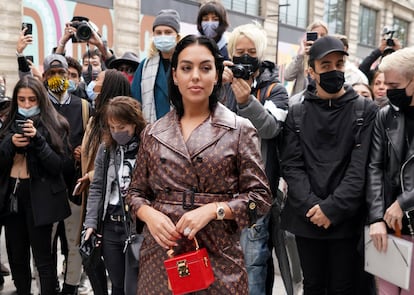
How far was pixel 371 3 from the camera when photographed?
27.2m

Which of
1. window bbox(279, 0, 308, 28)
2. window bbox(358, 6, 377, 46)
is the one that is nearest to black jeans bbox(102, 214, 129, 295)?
window bbox(279, 0, 308, 28)

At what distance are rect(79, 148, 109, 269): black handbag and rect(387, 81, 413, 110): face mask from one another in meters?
1.86

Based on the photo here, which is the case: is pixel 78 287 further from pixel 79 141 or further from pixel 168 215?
pixel 168 215

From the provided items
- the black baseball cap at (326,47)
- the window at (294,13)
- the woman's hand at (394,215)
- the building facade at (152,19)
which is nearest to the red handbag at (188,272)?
the woman's hand at (394,215)

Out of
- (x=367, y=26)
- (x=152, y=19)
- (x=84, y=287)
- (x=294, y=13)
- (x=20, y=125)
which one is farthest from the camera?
(x=367, y=26)

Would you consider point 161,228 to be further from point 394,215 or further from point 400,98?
point 400,98

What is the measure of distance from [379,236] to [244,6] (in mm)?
17829

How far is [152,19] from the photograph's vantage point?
14.7 m

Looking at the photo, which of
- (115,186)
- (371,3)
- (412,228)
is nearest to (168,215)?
(115,186)

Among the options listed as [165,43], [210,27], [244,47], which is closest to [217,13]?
[210,27]

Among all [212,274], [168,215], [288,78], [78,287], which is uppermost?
[288,78]

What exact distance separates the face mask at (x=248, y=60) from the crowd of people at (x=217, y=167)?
0.03 feet

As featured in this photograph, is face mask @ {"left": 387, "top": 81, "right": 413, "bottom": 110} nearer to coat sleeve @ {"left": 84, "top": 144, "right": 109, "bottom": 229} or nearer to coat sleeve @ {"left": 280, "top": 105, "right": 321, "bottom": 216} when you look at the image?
coat sleeve @ {"left": 280, "top": 105, "right": 321, "bottom": 216}

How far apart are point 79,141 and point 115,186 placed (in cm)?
122
